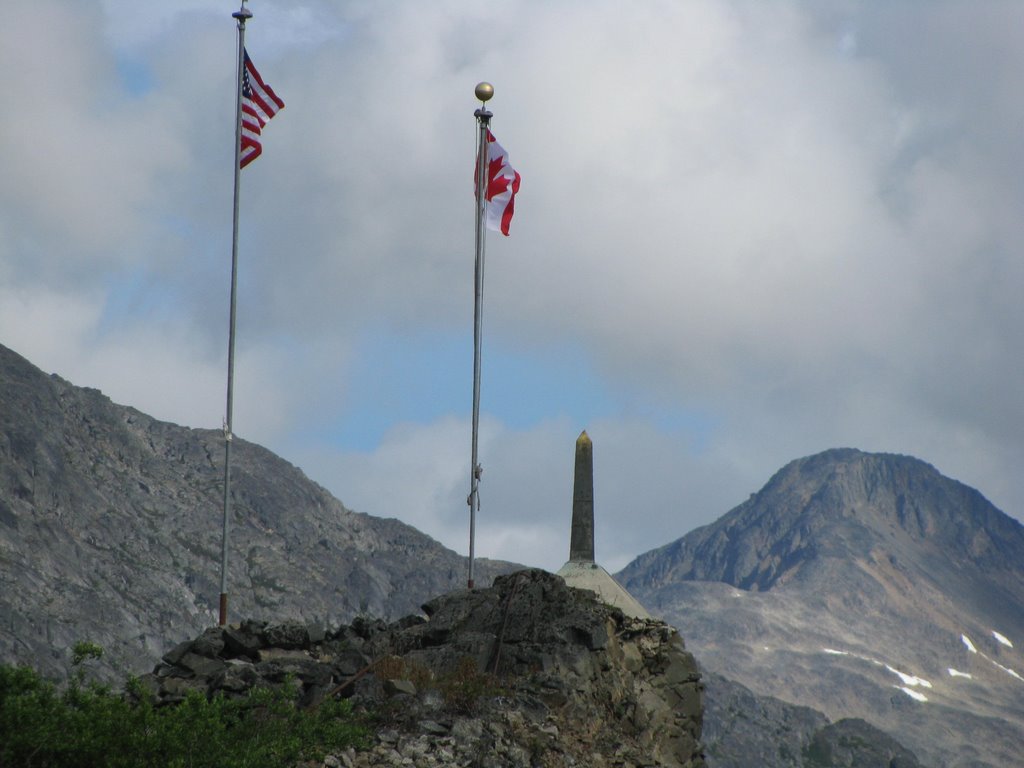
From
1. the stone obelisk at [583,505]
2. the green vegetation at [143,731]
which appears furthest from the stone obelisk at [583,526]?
the green vegetation at [143,731]

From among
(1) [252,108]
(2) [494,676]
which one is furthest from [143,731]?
(1) [252,108]

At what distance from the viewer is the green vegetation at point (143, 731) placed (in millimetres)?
25734

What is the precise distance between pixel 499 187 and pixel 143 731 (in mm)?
24608

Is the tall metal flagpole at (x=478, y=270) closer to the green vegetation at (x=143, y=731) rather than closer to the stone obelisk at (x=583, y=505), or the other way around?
the stone obelisk at (x=583, y=505)

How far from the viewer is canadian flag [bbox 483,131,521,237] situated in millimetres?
47688

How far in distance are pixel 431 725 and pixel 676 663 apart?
11229 mm

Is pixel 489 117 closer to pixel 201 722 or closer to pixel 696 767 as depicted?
pixel 696 767

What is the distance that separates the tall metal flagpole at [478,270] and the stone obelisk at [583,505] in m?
4.64

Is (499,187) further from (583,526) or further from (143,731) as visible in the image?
(143,731)

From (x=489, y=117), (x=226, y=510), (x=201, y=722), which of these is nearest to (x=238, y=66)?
(x=489, y=117)

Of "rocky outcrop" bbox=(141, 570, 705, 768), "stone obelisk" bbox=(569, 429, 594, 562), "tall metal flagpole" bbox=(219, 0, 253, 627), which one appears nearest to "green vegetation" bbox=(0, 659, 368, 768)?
"rocky outcrop" bbox=(141, 570, 705, 768)

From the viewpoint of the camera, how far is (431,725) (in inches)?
1219

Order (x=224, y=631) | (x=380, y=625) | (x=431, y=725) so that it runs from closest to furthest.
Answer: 1. (x=431, y=725)
2. (x=224, y=631)
3. (x=380, y=625)

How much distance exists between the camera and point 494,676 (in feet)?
112
